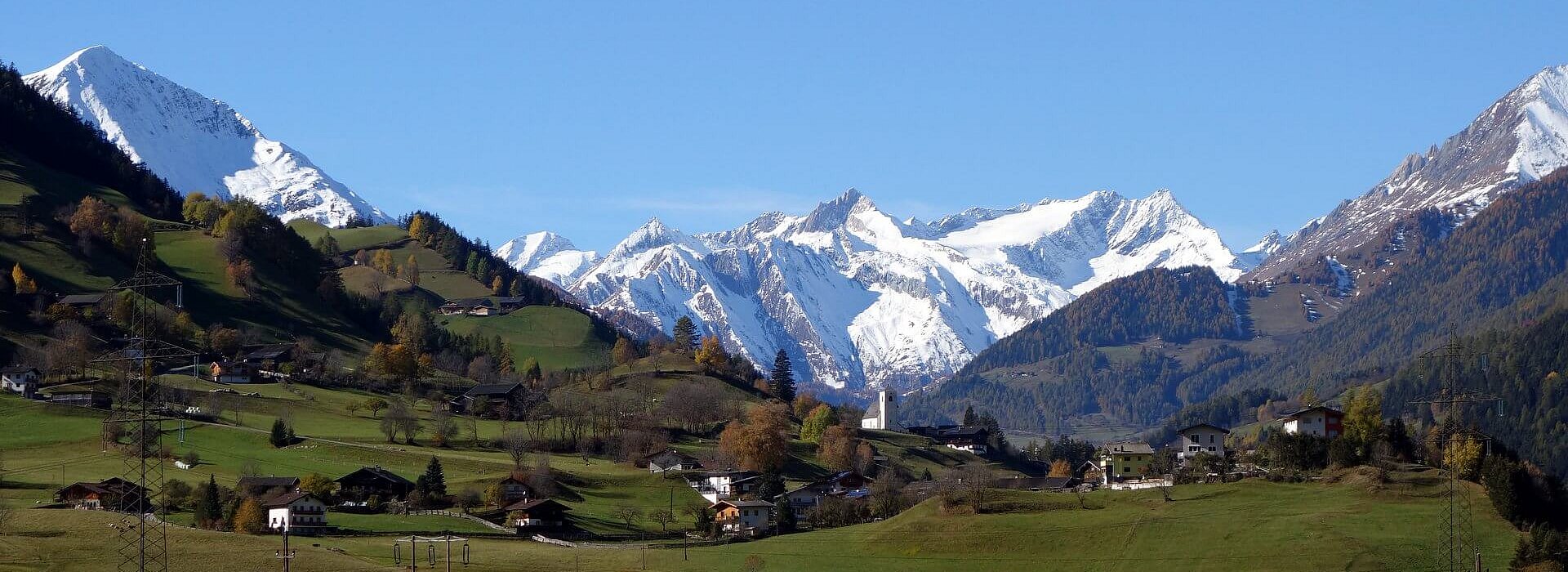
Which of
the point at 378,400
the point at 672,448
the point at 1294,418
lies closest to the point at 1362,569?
the point at 1294,418

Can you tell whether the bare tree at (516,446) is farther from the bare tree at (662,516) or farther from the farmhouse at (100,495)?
the farmhouse at (100,495)

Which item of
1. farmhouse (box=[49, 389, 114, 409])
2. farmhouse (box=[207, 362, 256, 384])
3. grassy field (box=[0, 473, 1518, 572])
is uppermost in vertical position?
farmhouse (box=[207, 362, 256, 384])

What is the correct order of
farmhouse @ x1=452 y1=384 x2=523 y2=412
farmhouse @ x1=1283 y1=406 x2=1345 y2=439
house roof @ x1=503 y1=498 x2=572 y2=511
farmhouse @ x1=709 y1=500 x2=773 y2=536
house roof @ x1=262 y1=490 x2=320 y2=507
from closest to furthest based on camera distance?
1. house roof @ x1=262 y1=490 x2=320 y2=507
2. house roof @ x1=503 y1=498 x2=572 y2=511
3. farmhouse @ x1=709 y1=500 x2=773 y2=536
4. farmhouse @ x1=1283 y1=406 x2=1345 y2=439
5. farmhouse @ x1=452 y1=384 x2=523 y2=412

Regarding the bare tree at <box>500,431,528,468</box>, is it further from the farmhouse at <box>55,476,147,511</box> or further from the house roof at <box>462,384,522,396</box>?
the farmhouse at <box>55,476,147,511</box>

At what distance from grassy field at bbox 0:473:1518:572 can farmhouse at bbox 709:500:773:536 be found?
22.4 ft

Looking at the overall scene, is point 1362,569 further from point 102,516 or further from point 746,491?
point 102,516

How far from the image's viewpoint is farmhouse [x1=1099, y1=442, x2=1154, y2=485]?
138625 millimetres

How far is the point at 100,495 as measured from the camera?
113m

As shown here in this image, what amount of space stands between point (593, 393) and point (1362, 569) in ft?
365

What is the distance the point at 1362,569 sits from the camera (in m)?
95.1

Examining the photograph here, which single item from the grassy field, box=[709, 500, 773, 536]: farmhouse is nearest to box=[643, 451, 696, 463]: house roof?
box=[709, 500, 773, 536]: farmhouse

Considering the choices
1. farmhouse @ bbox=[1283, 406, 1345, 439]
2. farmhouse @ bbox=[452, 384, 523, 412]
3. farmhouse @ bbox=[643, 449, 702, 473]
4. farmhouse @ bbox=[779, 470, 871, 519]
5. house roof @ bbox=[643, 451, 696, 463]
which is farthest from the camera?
farmhouse @ bbox=[452, 384, 523, 412]

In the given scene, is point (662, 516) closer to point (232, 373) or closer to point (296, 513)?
point (296, 513)

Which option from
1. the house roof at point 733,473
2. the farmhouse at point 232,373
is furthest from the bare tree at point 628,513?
the farmhouse at point 232,373
